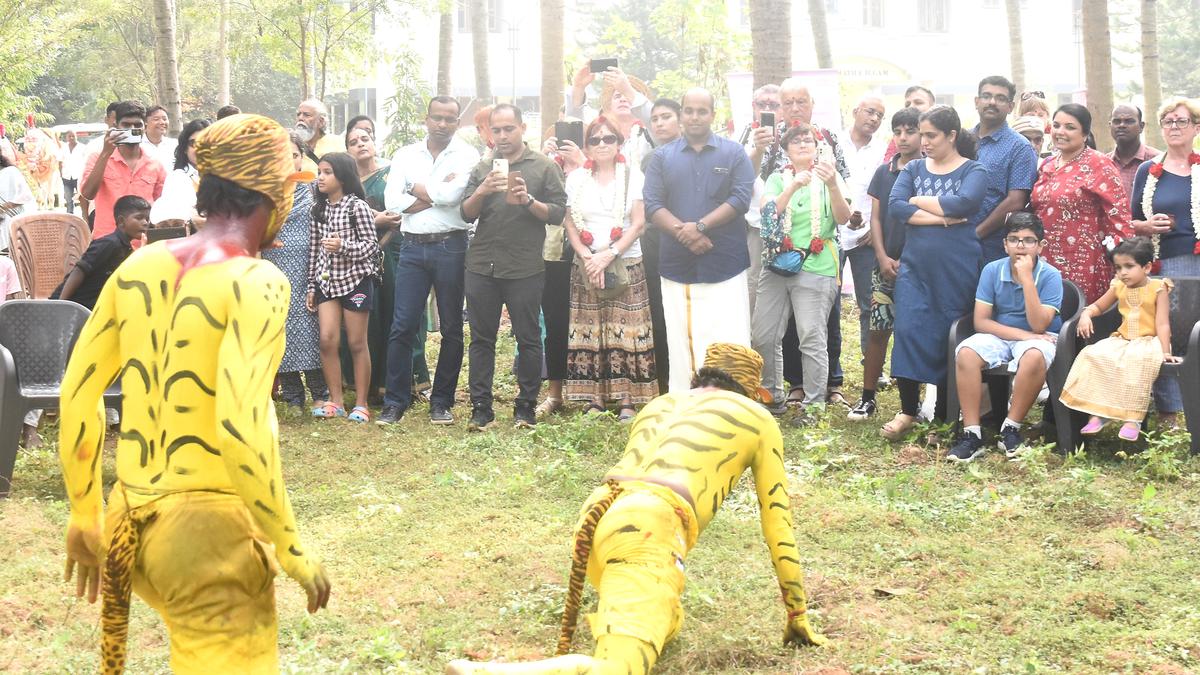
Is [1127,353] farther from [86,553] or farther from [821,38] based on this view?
[821,38]

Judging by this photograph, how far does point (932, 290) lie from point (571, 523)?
10.0ft

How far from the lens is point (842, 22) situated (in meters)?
42.2

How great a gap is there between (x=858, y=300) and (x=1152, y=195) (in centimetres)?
239

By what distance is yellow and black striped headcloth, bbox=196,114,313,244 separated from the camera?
3.70 metres

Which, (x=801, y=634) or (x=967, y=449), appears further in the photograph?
(x=967, y=449)

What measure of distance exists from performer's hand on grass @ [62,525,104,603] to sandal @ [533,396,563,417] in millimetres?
6087

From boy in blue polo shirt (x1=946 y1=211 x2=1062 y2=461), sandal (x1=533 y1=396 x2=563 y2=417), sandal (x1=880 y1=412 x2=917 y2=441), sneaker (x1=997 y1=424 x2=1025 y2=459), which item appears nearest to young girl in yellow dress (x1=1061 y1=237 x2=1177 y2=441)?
boy in blue polo shirt (x1=946 y1=211 x2=1062 y2=461)

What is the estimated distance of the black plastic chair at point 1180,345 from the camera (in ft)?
25.4

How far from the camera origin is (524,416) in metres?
9.41

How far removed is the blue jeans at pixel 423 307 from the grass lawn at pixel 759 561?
85cm

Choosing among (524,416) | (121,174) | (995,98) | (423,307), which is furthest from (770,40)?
(121,174)

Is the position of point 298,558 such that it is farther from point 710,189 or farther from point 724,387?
point 710,189

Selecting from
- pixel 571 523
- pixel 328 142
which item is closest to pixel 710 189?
pixel 571 523

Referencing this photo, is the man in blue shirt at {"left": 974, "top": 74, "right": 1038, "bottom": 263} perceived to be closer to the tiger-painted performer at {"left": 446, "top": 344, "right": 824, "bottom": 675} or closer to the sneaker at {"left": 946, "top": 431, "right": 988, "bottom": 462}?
the sneaker at {"left": 946, "top": 431, "right": 988, "bottom": 462}
